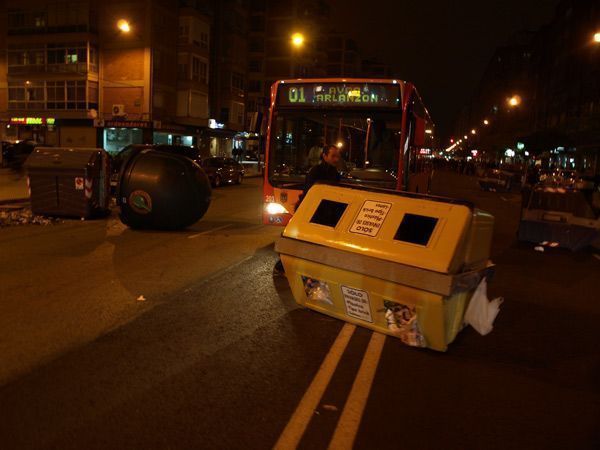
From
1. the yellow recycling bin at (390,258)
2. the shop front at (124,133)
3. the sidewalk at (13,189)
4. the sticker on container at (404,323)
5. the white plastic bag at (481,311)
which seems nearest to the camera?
the yellow recycling bin at (390,258)

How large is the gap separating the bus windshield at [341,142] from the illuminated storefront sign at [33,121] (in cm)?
4059

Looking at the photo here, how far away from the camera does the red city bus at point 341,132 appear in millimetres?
9773

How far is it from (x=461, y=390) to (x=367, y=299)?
124cm

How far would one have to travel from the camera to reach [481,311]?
5727 mm

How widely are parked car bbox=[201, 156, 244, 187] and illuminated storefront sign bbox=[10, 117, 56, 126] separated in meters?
23.5

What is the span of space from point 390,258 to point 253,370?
1.55 m

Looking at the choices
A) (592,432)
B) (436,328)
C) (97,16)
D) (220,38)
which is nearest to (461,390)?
(436,328)

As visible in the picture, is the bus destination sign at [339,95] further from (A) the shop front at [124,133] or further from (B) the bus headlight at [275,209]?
(A) the shop front at [124,133]

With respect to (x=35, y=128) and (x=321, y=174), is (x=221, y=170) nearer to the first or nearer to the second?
(x=321, y=174)

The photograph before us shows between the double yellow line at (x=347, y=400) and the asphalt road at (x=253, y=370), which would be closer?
the double yellow line at (x=347, y=400)

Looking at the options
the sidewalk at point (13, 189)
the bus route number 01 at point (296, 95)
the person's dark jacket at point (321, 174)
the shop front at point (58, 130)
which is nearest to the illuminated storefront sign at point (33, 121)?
the shop front at point (58, 130)

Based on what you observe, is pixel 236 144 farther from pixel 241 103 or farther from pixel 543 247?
pixel 543 247

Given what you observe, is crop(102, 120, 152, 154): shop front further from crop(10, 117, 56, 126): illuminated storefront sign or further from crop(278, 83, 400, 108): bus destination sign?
crop(278, 83, 400, 108): bus destination sign

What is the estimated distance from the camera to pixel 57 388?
4.32 meters
